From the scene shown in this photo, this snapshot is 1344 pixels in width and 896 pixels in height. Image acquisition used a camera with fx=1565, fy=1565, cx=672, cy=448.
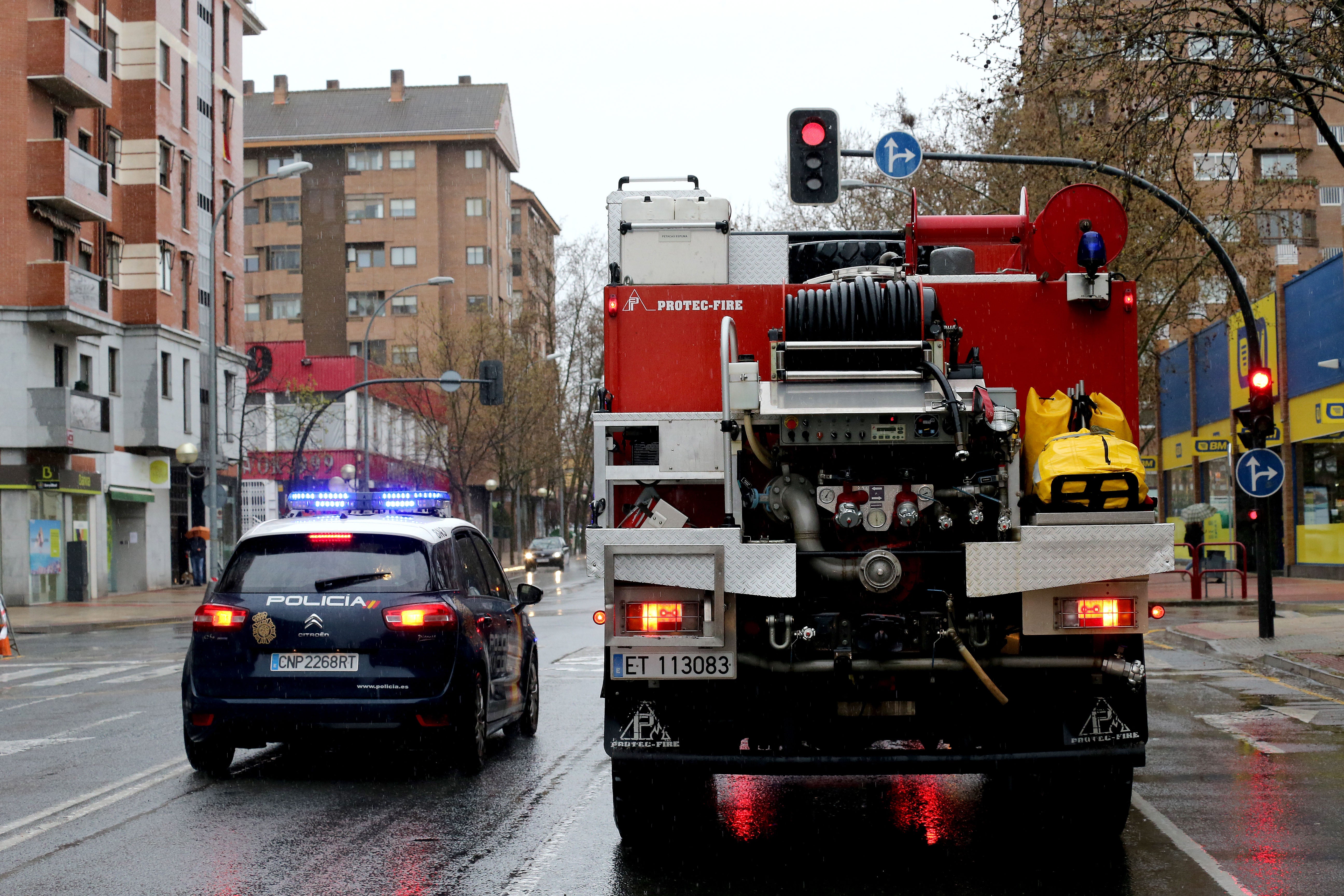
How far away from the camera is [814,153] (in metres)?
16.7

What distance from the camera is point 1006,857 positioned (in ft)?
23.6

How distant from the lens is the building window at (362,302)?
3625 inches

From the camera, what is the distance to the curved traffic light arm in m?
16.9

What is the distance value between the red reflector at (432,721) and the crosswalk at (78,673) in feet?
26.2

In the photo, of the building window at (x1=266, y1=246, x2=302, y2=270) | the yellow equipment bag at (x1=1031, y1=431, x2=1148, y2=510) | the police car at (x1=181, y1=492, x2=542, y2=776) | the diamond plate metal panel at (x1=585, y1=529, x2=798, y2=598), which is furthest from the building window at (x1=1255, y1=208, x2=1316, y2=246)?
the diamond plate metal panel at (x1=585, y1=529, x2=798, y2=598)

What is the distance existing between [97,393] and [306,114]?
59.0 meters

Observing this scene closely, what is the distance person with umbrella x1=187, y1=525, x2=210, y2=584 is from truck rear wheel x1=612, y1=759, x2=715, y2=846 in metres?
37.7

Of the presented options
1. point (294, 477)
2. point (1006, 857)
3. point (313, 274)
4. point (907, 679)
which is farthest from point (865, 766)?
point (313, 274)

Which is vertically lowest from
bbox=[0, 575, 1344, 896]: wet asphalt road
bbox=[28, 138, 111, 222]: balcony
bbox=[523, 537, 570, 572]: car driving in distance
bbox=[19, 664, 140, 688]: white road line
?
bbox=[523, 537, 570, 572]: car driving in distance

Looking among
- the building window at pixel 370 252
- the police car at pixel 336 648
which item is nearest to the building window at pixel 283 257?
the building window at pixel 370 252

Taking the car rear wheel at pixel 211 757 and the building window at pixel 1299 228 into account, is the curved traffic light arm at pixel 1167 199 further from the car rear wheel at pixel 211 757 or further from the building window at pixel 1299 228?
the building window at pixel 1299 228

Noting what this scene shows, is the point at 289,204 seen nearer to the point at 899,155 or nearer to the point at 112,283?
the point at 112,283

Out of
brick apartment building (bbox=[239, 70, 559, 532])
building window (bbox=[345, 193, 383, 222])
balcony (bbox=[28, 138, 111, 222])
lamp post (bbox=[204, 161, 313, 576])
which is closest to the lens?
lamp post (bbox=[204, 161, 313, 576])

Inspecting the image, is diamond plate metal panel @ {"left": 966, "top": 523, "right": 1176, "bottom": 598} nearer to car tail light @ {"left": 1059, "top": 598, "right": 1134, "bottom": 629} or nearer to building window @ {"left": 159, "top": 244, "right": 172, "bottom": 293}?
car tail light @ {"left": 1059, "top": 598, "right": 1134, "bottom": 629}
